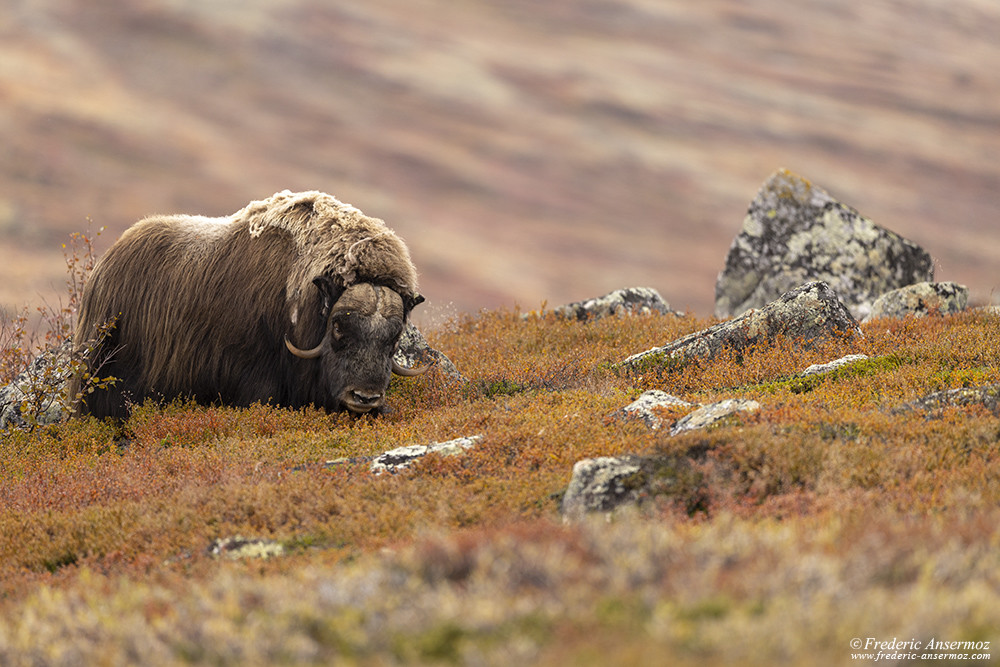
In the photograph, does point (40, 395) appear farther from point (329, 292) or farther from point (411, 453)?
point (411, 453)

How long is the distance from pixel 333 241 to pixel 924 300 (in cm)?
971

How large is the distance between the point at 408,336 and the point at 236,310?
244 centimetres

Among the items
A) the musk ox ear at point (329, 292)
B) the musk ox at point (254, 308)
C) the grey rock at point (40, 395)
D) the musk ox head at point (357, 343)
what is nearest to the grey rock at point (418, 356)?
the musk ox at point (254, 308)

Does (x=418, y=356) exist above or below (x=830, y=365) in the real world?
below

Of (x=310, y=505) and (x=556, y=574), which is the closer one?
(x=556, y=574)

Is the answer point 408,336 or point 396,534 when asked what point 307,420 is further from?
point 396,534

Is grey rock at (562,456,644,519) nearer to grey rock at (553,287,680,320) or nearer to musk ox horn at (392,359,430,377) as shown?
musk ox horn at (392,359,430,377)

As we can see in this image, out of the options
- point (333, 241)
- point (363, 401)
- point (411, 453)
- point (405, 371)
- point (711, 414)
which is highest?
point (333, 241)

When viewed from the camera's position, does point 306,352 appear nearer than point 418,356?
Yes

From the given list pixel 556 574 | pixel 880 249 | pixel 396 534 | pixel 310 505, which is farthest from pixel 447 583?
pixel 880 249

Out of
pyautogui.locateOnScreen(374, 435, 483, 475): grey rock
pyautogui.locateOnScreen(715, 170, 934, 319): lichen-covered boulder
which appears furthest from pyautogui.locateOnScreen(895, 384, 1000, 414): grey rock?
pyautogui.locateOnScreen(715, 170, 934, 319): lichen-covered boulder

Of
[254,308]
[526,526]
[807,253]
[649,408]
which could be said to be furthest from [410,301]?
[807,253]

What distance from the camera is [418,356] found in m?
12.6

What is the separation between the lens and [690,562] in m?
3.89
